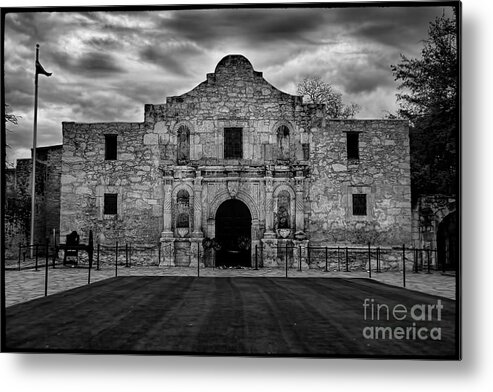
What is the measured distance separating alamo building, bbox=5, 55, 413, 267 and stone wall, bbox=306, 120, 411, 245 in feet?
0.13

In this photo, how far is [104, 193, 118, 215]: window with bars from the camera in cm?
1477

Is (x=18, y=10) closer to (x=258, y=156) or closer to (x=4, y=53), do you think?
(x=4, y=53)

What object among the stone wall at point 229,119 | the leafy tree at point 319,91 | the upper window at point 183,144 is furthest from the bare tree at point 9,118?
the upper window at point 183,144

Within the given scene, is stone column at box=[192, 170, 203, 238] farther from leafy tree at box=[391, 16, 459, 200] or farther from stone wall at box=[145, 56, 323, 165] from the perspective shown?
leafy tree at box=[391, 16, 459, 200]

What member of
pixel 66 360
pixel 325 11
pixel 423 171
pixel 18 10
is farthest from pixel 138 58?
pixel 423 171

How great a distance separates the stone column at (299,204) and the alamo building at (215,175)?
3 cm

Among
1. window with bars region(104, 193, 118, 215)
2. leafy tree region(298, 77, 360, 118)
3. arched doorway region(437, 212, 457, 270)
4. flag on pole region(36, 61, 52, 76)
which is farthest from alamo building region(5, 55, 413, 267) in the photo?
flag on pole region(36, 61, 52, 76)

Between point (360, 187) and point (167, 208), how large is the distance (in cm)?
538

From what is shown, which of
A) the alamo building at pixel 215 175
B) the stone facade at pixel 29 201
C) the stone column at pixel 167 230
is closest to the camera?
the stone facade at pixel 29 201

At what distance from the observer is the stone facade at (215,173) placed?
14.8m

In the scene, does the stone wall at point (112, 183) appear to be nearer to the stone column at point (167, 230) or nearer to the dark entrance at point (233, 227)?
the stone column at point (167, 230)

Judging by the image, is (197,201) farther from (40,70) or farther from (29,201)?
(40,70)

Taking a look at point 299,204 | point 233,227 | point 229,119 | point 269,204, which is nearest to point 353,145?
point 299,204

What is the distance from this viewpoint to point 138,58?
25.6 feet
